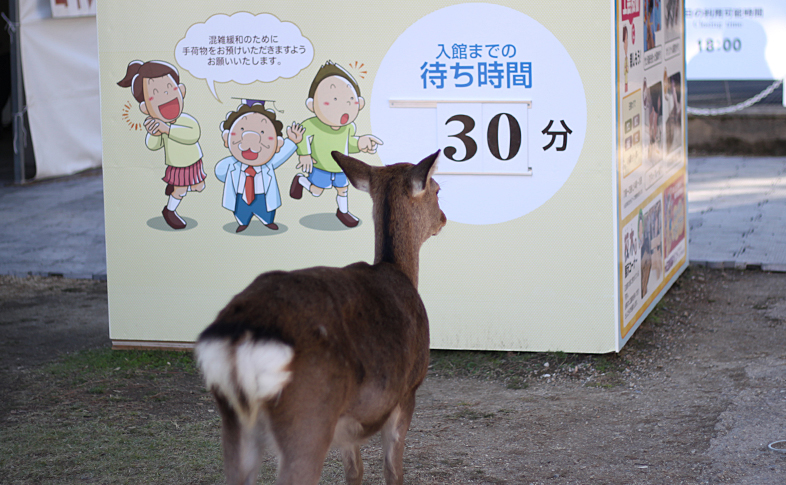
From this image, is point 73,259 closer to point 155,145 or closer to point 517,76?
point 155,145

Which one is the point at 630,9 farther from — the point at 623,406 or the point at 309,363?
the point at 309,363

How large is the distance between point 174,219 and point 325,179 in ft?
4.08

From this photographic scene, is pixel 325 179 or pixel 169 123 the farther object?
pixel 169 123

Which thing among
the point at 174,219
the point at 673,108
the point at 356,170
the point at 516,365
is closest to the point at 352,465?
the point at 356,170

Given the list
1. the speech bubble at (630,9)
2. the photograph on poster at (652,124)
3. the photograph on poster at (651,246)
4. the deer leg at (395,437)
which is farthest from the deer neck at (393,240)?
the photograph on poster at (652,124)

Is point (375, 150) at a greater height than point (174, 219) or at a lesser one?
greater

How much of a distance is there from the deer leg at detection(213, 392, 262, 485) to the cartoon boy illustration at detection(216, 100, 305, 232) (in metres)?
3.48

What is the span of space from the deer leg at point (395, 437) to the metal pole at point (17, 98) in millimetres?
12949

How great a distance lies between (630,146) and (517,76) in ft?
3.25

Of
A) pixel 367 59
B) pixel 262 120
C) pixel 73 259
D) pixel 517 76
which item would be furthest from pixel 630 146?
pixel 73 259

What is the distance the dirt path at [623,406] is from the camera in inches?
192

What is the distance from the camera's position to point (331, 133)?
643cm

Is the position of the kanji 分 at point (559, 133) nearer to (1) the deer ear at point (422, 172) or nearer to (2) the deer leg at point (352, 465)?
(1) the deer ear at point (422, 172)

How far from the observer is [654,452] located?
5047 millimetres
